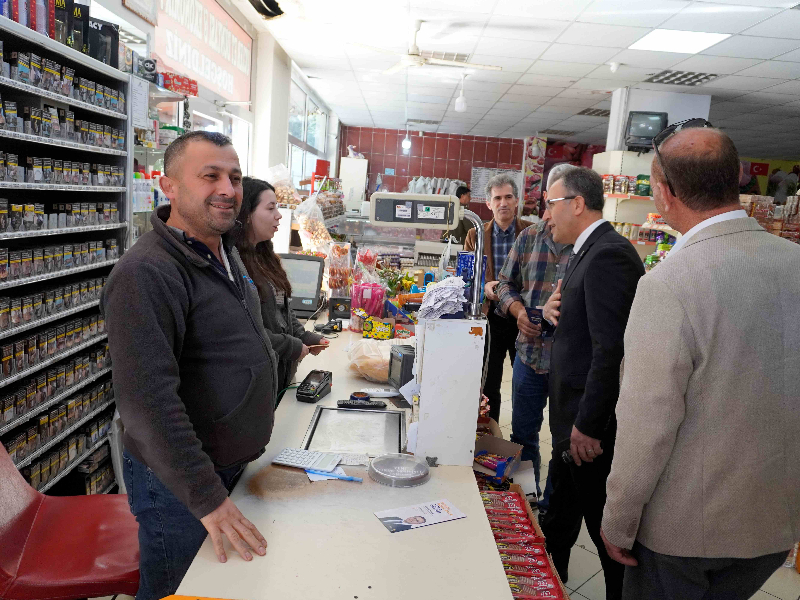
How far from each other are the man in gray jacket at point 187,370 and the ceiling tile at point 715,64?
657 cm

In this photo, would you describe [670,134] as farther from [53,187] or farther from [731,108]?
[731,108]

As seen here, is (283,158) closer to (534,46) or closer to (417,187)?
(534,46)

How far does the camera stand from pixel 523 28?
232 inches

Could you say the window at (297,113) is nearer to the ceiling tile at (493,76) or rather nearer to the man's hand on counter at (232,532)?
the ceiling tile at (493,76)

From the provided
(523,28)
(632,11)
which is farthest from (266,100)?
(632,11)

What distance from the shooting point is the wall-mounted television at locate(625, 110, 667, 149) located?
7.97 metres

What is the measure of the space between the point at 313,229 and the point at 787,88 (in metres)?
6.72

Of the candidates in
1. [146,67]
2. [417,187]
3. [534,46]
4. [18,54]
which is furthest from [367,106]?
[18,54]

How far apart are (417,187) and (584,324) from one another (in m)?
12.1

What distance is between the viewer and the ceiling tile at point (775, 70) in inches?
251

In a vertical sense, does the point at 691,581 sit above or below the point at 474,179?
below

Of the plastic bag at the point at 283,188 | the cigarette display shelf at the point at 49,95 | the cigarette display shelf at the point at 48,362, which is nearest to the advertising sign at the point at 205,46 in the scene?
the plastic bag at the point at 283,188

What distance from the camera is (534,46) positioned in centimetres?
648

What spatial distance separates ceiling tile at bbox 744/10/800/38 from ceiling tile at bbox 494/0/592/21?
1.65m
